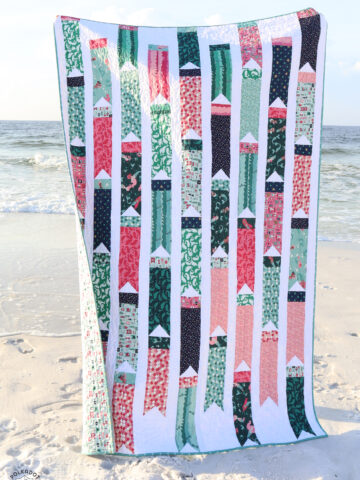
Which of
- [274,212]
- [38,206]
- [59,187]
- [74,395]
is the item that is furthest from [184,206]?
[59,187]

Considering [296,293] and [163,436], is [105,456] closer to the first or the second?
[163,436]

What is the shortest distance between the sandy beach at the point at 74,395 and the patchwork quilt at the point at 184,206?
0.08 metres

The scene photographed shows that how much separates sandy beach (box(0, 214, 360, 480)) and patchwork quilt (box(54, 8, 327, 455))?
79 mm

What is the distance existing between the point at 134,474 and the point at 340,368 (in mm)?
1279

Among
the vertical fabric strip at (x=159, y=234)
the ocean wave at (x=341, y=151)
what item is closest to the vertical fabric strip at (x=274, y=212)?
the vertical fabric strip at (x=159, y=234)

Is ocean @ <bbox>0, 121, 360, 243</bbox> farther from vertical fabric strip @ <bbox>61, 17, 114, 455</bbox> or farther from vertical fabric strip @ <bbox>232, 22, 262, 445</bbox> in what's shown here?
vertical fabric strip @ <bbox>61, 17, 114, 455</bbox>

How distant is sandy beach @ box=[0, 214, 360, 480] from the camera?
70.2 inches

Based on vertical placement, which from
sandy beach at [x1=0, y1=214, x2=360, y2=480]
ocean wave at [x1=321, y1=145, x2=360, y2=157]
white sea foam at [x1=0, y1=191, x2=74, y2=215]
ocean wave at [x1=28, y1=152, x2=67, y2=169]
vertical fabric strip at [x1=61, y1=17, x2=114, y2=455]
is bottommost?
ocean wave at [x1=321, y1=145, x2=360, y2=157]

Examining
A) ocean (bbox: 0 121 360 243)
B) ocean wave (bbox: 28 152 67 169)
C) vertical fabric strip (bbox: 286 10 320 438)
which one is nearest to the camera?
vertical fabric strip (bbox: 286 10 320 438)

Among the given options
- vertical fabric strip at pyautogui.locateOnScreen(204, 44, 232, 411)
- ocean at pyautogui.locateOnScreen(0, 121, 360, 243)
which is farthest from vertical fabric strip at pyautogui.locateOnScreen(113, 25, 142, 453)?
ocean at pyautogui.locateOnScreen(0, 121, 360, 243)

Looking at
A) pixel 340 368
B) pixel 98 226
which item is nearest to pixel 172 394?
pixel 98 226

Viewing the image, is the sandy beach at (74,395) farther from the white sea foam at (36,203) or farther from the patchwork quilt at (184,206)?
the white sea foam at (36,203)

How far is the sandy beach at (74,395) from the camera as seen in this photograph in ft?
5.85

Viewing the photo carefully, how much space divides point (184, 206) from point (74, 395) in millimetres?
1024
